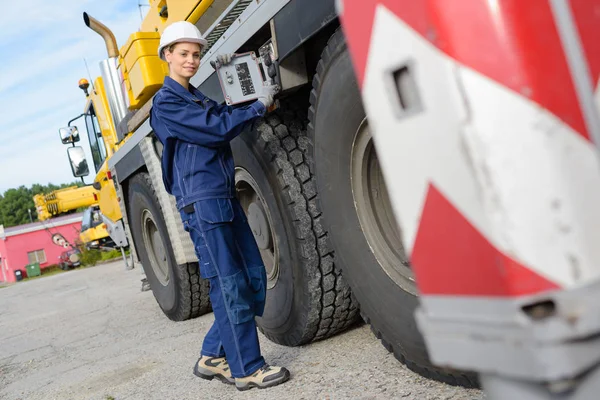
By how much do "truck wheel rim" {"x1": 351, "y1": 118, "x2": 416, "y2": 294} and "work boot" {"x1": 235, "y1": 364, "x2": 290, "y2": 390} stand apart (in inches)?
32.6

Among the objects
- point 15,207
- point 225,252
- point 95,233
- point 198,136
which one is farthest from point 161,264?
point 15,207

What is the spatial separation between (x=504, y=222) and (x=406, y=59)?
0.93 feet

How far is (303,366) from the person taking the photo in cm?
292

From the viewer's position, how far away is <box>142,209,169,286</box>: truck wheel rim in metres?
5.00

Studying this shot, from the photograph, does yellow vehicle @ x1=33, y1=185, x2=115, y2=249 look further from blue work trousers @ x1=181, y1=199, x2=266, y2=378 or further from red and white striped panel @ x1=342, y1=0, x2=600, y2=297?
red and white striped panel @ x1=342, y1=0, x2=600, y2=297

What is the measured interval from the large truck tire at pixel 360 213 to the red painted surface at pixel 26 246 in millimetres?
35570

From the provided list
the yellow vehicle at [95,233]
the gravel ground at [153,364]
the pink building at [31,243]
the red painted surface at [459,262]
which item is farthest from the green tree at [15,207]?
the red painted surface at [459,262]

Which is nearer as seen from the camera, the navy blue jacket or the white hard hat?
the navy blue jacket

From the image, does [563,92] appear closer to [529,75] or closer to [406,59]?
[529,75]

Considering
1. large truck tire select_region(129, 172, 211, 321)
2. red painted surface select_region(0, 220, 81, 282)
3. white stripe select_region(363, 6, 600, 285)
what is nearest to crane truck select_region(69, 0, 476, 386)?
large truck tire select_region(129, 172, 211, 321)

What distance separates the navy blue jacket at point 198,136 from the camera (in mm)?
2631

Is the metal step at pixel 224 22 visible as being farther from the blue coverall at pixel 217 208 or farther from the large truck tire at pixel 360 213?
the large truck tire at pixel 360 213

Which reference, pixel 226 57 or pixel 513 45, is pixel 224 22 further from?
pixel 513 45

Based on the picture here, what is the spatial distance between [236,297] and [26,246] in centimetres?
3782
